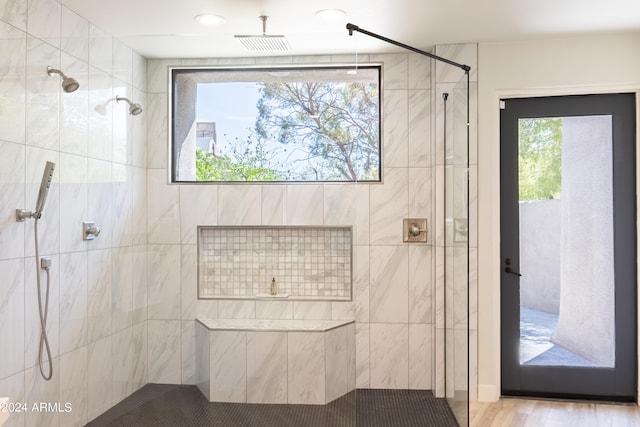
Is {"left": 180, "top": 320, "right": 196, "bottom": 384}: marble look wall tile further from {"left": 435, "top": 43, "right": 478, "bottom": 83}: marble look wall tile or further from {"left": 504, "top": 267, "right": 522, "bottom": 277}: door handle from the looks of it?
{"left": 504, "top": 267, "right": 522, "bottom": 277}: door handle

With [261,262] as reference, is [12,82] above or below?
above

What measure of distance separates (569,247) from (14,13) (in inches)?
134

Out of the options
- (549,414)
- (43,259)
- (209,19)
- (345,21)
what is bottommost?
(549,414)

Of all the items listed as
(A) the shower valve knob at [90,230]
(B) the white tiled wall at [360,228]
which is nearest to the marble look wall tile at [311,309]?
(B) the white tiled wall at [360,228]

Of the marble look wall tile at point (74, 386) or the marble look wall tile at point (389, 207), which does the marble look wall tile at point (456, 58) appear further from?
the marble look wall tile at point (74, 386)

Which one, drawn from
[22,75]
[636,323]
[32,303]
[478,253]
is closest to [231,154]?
[22,75]

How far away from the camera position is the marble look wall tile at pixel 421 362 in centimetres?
245

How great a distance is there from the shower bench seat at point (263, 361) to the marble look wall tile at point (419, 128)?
100 cm

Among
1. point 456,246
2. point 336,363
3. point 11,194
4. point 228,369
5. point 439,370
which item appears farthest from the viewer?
point 456,246

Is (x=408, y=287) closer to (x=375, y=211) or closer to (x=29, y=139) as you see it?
(x=375, y=211)

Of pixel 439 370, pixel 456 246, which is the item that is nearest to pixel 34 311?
pixel 439 370

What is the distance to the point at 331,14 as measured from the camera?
272 centimetres

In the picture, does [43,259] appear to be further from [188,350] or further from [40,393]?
[188,350]

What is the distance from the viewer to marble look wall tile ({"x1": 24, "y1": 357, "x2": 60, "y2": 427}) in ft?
6.41
